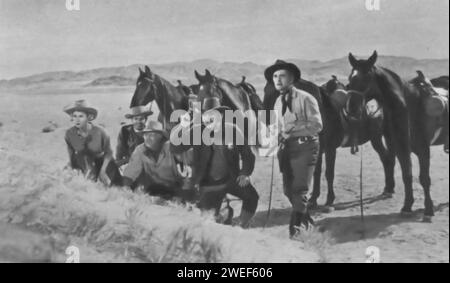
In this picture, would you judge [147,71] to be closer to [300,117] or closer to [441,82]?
[300,117]

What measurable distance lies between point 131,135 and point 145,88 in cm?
42

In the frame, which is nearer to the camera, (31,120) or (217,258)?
(217,258)

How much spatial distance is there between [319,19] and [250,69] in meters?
0.75

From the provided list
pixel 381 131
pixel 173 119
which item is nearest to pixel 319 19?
pixel 381 131

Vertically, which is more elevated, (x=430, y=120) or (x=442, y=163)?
(x=430, y=120)

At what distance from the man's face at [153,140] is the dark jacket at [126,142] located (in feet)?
0.16

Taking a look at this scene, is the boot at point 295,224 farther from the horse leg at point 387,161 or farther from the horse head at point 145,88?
the horse head at point 145,88

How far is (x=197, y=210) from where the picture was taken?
515 cm

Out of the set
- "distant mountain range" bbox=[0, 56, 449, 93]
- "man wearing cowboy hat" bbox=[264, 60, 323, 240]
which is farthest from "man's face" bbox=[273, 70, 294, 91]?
"distant mountain range" bbox=[0, 56, 449, 93]

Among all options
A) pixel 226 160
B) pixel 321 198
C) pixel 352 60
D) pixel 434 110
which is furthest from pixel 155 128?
pixel 434 110

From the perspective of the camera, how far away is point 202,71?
17.0 feet
